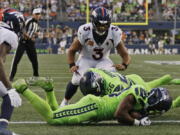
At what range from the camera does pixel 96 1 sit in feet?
106

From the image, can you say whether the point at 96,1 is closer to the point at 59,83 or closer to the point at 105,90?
the point at 59,83

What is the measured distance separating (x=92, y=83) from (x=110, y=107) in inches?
16.4

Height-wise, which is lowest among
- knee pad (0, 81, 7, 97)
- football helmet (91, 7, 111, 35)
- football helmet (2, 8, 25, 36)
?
knee pad (0, 81, 7, 97)

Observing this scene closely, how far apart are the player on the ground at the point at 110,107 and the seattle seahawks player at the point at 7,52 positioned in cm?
60

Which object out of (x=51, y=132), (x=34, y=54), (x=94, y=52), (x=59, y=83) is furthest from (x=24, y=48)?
(x=51, y=132)

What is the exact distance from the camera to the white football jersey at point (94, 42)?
7.55 metres

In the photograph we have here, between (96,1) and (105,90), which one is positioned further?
(96,1)

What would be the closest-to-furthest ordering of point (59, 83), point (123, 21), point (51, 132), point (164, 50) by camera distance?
point (51, 132) < point (59, 83) < point (123, 21) < point (164, 50)

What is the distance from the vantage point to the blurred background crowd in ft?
107

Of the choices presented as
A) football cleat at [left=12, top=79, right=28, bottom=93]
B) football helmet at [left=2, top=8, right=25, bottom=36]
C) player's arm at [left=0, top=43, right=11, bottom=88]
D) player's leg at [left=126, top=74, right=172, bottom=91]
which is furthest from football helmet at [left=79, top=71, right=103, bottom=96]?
player's arm at [left=0, top=43, right=11, bottom=88]

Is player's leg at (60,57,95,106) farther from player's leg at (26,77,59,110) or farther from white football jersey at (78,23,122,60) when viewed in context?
player's leg at (26,77,59,110)

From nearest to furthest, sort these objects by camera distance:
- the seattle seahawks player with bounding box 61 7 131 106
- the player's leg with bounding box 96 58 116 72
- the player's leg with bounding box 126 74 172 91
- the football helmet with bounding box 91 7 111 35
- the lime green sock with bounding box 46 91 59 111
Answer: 1. the lime green sock with bounding box 46 91 59 111
2. the player's leg with bounding box 126 74 172 91
3. the football helmet with bounding box 91 7 111 35
4. the seattle seahawks player with bounding box 61 7 131 106
5. the player's leg with bounding box 96 58 116 72

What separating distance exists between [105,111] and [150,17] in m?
31.2

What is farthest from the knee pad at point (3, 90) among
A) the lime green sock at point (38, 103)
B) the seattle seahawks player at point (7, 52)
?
the lime green sock at point (38, 103)
